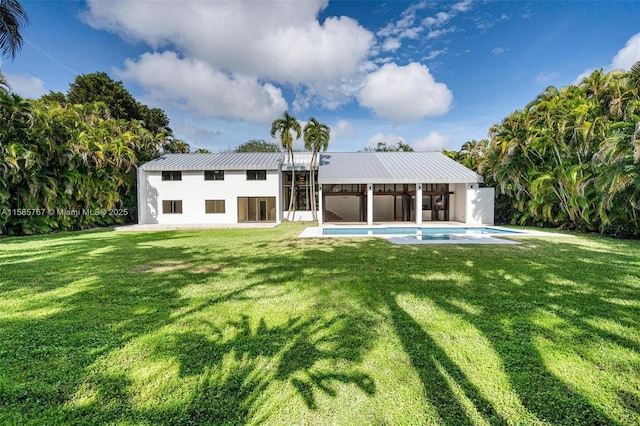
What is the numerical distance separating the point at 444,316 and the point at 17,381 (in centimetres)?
504

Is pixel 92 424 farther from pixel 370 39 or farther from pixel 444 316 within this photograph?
pixel 370 39

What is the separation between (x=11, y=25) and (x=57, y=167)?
6933mm

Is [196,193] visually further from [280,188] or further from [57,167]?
[57,167]

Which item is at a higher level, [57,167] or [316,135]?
[316,135]

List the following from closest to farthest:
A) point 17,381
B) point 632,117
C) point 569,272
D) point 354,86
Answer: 1. point 17,381
2. point 569,272
3. point 632,117
4. point 354,86

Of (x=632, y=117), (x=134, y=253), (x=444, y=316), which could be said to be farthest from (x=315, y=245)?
(x=632, y=117)

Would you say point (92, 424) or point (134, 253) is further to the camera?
point (134, 253)

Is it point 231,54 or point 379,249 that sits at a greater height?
point 231,54

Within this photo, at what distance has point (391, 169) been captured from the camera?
20875 millimetres

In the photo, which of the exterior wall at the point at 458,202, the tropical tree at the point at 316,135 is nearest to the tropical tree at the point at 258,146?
the tropical tree at the point at 316,135

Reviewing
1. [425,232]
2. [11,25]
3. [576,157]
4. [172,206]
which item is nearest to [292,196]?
[172,206]

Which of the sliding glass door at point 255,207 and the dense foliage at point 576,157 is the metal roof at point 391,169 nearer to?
the dense foliage at point 576,157

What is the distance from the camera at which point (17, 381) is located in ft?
9.05

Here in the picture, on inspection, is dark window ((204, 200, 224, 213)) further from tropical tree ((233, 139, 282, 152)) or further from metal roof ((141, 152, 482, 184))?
tropical tree ((233, 139, 282, 152))
